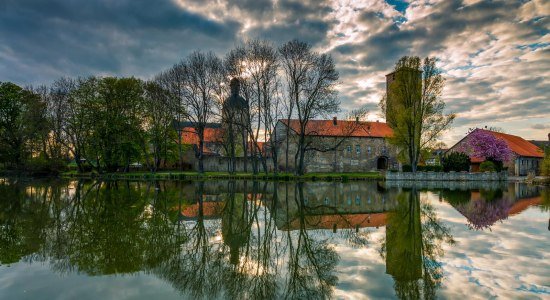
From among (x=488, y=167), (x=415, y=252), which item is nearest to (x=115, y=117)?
(x=415, y=252)

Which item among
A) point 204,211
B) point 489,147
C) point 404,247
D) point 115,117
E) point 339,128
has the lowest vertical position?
point 204,211

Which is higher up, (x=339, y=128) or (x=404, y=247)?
(x=339, y=128)

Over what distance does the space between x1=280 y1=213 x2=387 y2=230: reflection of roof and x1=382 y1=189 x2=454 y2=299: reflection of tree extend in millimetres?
489

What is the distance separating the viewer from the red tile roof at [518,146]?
50375mm

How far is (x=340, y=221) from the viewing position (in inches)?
452

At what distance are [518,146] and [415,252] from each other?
5682cm

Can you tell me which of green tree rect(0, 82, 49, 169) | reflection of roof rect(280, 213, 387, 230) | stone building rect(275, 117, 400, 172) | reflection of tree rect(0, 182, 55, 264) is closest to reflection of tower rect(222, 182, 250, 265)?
reflection of roof rect(280, 213, 387, 230)

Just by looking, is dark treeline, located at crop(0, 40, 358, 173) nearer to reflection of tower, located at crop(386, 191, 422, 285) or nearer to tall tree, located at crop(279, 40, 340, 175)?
tall tree, located at crop(279, 40, 340, 175)

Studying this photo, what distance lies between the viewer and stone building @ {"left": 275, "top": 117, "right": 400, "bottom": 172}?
51.7 m

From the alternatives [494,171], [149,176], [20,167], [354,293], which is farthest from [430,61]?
[20,167]

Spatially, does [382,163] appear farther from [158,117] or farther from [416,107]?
[158,117]

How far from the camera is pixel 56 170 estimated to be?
44.5 metres

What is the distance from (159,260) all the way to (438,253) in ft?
18.2

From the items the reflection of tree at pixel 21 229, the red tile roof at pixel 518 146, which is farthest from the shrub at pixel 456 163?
the reflection of tree at pixel 21 229
